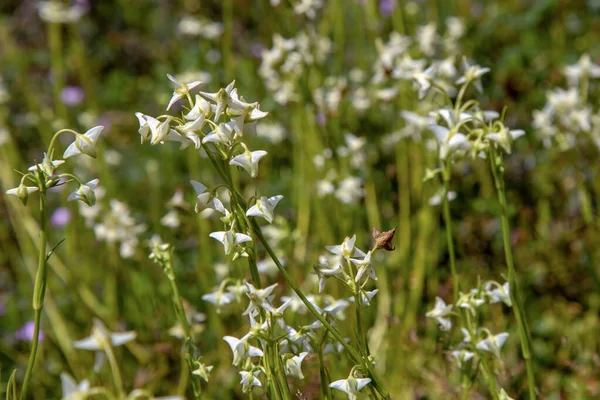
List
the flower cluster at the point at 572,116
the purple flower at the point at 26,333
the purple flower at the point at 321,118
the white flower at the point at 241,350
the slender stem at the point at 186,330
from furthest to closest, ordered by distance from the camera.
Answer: the purple flower at the point at 26,333 → the purple flower at the point at 321,118 → the flower cluster at the point at 572,116 → the slender stem at the point at 186,330 → the white flower at the point at 241,350

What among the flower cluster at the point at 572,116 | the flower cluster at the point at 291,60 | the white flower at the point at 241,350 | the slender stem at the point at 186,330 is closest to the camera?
the white flower at the point at 241,350

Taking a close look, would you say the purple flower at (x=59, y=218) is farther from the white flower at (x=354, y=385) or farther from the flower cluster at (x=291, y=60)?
the white flower at (x=354, y=385)

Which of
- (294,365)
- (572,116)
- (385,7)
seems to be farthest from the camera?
(385,7)

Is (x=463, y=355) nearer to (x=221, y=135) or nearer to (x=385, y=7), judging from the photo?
(x=221, y=135)

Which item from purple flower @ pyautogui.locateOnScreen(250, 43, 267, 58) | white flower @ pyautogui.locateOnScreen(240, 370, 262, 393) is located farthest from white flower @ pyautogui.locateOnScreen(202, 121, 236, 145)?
purple flower @ pyautogui.locateOnScreen(250, 43, 267, 58)

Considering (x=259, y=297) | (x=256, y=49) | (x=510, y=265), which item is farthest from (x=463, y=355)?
(x=256, y=49)

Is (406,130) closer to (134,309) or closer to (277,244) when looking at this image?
(277,244)

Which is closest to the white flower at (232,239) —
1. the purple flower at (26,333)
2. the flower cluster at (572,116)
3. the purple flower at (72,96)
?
the flower cluster at (572,116)

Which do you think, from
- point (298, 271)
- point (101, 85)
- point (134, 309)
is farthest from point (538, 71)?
point (101, 85)
